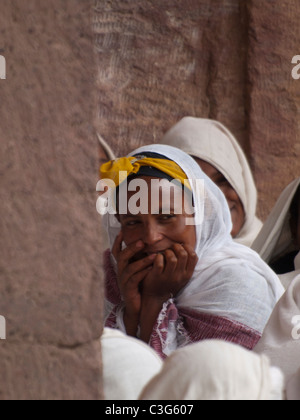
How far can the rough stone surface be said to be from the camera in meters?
1.76

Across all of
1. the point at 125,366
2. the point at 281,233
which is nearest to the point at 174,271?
the point at 281,233

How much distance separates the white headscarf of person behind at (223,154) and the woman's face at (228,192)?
2 cm

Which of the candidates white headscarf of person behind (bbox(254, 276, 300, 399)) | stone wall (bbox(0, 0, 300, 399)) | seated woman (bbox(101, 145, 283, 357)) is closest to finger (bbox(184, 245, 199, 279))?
seated woman (bbox(101, 145, 283, 357))

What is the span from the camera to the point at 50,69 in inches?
70.3

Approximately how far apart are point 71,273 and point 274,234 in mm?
2592

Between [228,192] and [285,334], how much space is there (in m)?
2.66

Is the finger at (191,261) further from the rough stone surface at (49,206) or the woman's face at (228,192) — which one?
the woman's face at (228,192)

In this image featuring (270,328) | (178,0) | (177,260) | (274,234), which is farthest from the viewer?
(178,0)

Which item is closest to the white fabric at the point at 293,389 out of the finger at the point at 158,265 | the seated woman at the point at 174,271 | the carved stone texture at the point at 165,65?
the seated woman at the point at 174,271

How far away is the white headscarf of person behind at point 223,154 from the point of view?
5402mm

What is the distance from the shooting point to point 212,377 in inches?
63.4

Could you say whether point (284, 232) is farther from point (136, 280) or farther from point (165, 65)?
point (165, 65)

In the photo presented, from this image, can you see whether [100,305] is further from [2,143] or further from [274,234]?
[274,234]

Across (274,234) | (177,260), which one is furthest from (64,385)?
(274,234)
